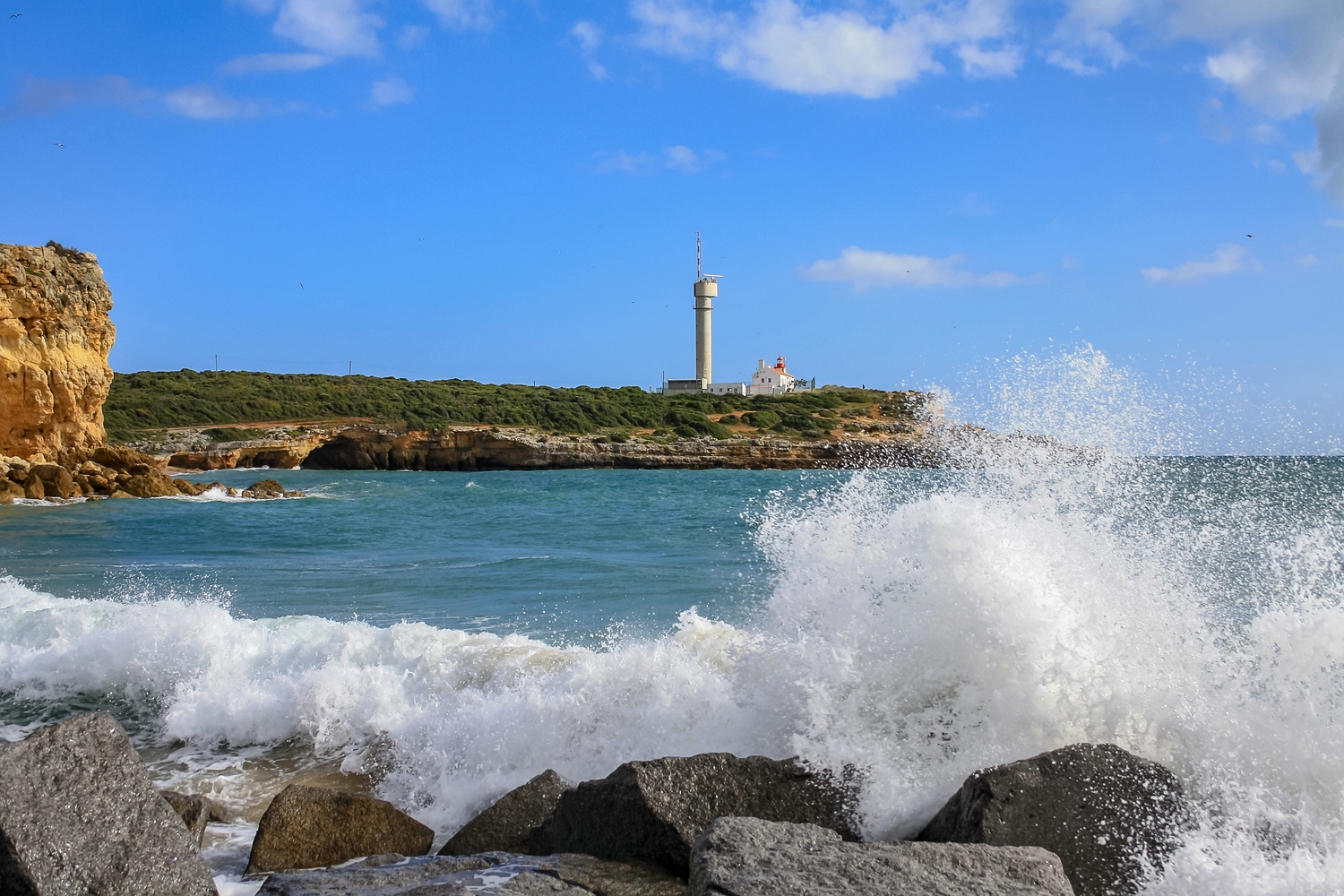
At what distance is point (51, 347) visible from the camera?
25.2 meters

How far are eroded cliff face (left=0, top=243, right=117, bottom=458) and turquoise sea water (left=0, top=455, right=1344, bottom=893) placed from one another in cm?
1731

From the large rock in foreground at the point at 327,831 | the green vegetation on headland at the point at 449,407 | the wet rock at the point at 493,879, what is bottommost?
the large rock in foreground at the point at 327,831

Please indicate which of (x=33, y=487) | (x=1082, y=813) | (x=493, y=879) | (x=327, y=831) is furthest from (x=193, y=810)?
(x=33, y=487)

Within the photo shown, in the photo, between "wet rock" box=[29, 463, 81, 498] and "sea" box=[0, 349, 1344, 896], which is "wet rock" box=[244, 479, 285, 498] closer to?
"wet rock" box=[29, 463, 81, 498]

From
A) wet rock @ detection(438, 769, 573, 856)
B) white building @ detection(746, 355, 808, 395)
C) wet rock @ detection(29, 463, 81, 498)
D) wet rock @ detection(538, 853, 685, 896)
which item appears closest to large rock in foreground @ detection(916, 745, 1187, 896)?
wet rock @ detection(538, 853, 685, 896)

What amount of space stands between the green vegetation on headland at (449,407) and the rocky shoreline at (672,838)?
1973 inches

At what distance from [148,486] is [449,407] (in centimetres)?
3911

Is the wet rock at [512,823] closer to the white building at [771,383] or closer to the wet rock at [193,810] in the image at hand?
the wet rock at [193,810]

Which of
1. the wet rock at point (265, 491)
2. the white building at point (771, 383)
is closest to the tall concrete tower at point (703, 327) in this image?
the white building at point (771, 383)

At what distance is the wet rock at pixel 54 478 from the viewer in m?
24.7

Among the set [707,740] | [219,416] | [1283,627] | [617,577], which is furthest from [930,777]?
[219,416]

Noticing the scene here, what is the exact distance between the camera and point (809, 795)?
4129mm

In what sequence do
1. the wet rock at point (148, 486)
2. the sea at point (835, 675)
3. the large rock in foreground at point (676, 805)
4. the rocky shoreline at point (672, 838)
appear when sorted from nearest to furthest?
1. the rocky shoreline at point (672, 838)
2. the large rock in foreground at point (676, 805)
3. the sea at point (835, 675)
4. the wet rock at point (148, 486)

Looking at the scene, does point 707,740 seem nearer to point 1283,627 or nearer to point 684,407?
point 1283,627
